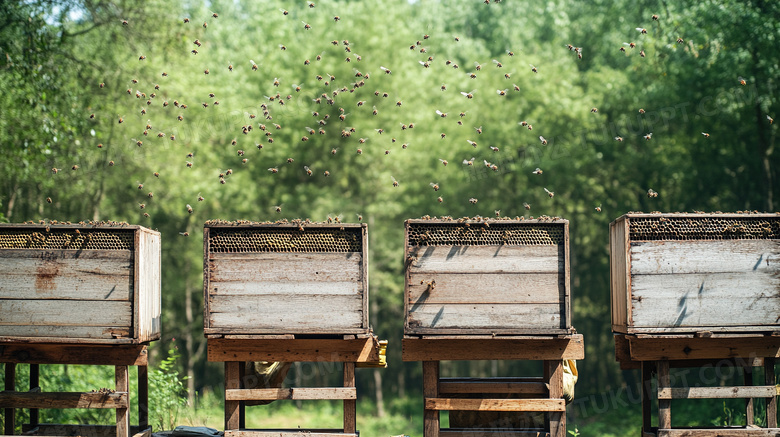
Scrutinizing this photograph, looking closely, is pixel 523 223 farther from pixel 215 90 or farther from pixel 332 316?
pixel 215 90

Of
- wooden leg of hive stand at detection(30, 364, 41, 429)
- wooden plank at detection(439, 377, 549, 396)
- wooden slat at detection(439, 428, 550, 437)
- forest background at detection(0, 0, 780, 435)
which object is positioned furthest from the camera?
forest background at detection(0, 0, 780, 435)

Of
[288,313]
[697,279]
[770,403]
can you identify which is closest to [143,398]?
[288,313]

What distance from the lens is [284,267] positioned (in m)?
6.99

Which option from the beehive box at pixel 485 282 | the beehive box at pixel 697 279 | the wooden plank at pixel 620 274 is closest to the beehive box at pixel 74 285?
the beehive box at pixel 485 282

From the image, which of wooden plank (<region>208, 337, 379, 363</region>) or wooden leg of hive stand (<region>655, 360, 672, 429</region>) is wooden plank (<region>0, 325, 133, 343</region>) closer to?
wooden plank (<region>208, 337, 379, 363</region>)

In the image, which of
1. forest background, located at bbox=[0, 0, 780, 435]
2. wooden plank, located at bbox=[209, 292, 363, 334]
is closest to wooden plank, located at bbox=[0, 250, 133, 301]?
wooden plank, located at bbox=[209, 292, 363, 334]

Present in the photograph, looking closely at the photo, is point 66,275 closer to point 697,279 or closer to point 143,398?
point 143,398

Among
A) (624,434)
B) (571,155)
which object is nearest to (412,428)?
(624,434)

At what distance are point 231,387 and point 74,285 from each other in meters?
1.98

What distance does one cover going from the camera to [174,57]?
1852cm

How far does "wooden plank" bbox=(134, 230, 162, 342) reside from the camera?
706 cm

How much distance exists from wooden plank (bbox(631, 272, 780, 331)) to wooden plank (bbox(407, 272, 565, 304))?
2.96 ft

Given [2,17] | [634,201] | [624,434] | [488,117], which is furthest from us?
[488,117]

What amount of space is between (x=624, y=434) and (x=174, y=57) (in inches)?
622
